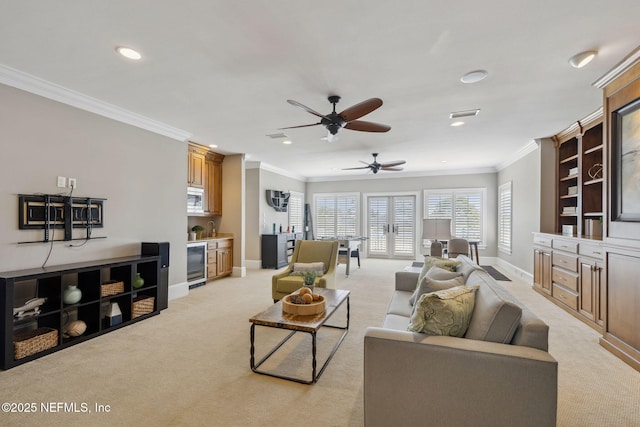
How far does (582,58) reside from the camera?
2465 mm

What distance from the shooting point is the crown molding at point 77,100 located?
2820mm

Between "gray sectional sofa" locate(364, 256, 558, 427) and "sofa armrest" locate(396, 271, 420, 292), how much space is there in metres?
1.69

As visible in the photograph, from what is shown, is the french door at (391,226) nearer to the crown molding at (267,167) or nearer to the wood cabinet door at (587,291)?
the crown molding at (267,167)

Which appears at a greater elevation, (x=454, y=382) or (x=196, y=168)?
(x=196, y=168)

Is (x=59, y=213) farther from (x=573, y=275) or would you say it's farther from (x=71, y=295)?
(x=573, y=275)

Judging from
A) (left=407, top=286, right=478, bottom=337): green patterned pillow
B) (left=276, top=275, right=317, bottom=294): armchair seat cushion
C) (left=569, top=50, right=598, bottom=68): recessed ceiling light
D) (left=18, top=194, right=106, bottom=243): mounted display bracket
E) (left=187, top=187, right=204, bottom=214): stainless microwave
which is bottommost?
(left=276, top=275, right=317, bottom=294): armchair seat cushion

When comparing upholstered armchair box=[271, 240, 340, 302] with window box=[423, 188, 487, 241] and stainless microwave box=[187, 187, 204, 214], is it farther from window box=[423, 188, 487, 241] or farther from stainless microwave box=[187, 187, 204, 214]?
window box=[423, 188, 487, 241]

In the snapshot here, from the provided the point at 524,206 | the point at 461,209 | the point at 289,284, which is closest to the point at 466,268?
the point at 289,284

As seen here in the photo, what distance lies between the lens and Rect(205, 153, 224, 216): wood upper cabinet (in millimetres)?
6074

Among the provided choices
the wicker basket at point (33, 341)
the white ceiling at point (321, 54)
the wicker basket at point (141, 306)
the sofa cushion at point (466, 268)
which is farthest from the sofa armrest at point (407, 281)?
the wicker basket at point (33, 341)

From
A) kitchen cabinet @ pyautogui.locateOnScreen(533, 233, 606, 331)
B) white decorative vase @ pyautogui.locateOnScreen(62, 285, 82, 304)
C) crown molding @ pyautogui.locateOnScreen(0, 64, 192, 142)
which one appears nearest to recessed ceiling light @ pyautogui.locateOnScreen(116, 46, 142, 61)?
crown molding @ pyautogui.locateOnScreen(0, 64, 192, 142)

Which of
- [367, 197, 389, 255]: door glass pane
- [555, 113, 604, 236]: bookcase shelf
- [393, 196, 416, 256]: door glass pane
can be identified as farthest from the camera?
[367, 197, 389, 255]: door glass pane

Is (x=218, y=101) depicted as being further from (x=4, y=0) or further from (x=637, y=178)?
(x=637, y=178)

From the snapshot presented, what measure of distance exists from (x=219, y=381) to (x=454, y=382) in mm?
1768
